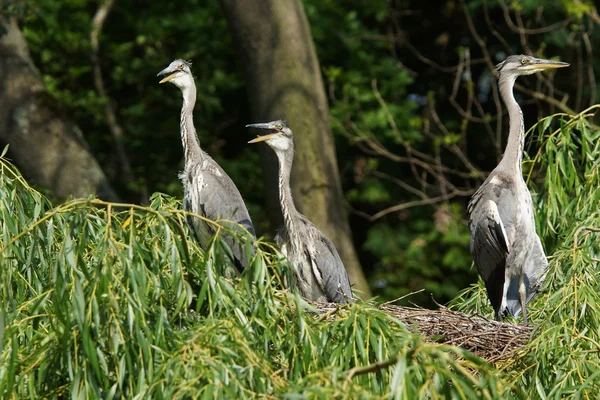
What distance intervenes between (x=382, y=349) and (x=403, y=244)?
24.3 feet

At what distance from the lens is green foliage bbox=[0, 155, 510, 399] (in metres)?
3.19

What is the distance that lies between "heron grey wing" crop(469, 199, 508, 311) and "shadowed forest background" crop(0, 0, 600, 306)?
3395mm

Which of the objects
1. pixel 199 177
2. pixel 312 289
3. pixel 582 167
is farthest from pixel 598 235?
pixel 199 177

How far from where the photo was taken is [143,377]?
3.33 meters

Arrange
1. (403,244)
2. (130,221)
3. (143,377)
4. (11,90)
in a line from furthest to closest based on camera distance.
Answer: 1. (403,244)
2. (11,90)
3. (130,221)
4. (143,377)

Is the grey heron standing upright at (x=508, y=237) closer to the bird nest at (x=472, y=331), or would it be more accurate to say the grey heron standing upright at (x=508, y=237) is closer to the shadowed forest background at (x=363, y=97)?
the bird nest at (x=472, y=331)

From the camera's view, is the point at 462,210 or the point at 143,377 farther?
the point at 462,210

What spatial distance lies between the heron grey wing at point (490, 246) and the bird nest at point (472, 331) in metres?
0.78

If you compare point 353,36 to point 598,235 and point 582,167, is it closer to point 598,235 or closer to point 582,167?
point 582,167

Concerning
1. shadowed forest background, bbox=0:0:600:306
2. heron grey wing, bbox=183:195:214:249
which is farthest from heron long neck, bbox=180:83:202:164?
shadowed forest background, bbox=0:0:600:306

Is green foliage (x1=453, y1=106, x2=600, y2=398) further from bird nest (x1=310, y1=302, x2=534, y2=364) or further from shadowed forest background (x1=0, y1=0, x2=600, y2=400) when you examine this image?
bird nest (x1=310, y1=302, x2=534, y2=364)

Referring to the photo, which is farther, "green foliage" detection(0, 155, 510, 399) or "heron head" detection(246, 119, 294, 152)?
"heron head" detection(246, 119, 294, 152)

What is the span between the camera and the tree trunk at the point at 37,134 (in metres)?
8.95

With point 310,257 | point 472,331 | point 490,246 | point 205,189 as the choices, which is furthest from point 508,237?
point 205,189
